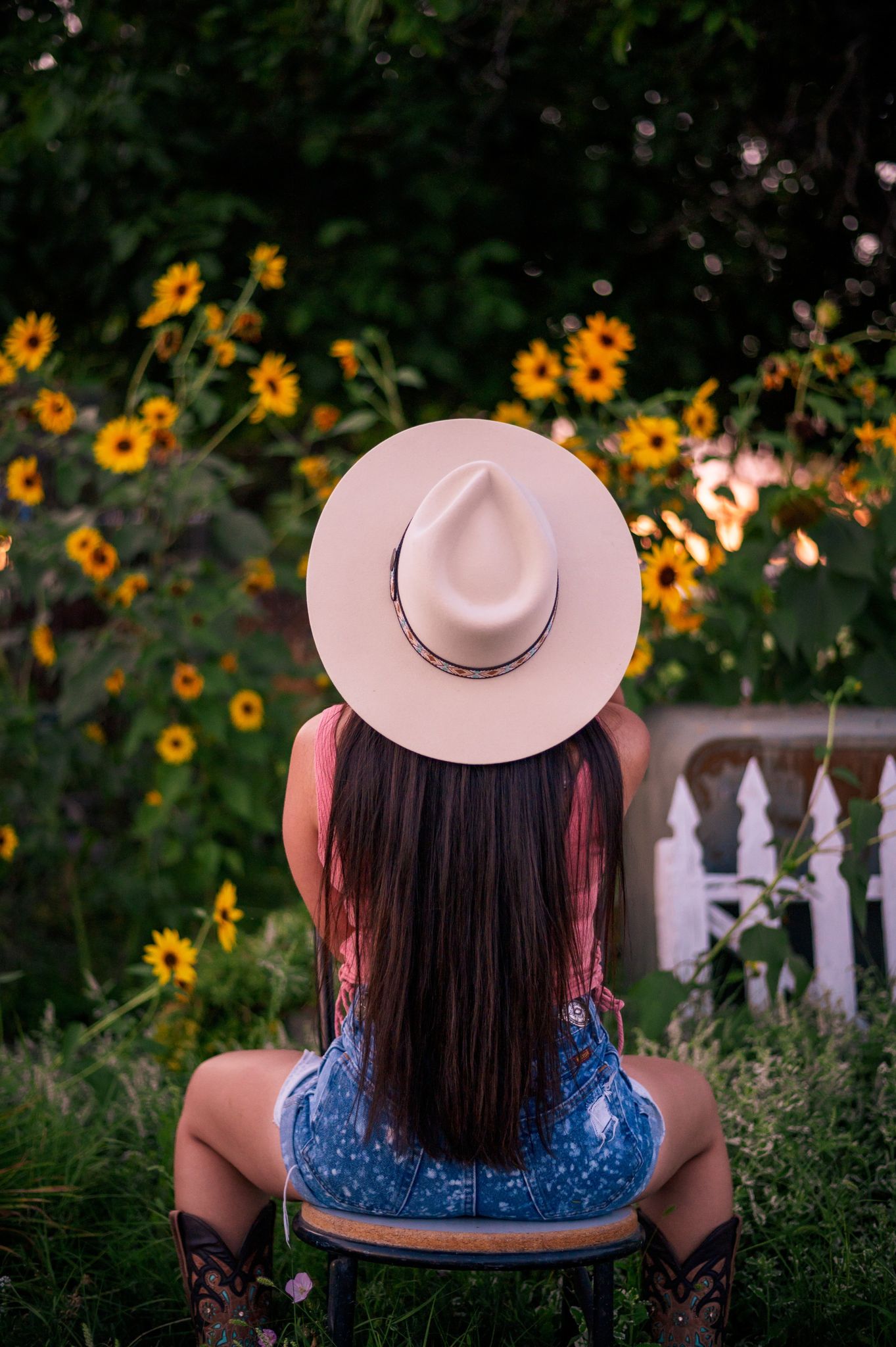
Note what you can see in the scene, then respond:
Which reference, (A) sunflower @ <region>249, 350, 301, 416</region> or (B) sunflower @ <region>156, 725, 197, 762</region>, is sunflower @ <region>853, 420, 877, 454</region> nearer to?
(A) sunflower @ <region>249, 350, 301, 416</region>

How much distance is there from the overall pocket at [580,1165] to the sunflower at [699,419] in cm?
168

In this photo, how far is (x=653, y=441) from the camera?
91.4 inches

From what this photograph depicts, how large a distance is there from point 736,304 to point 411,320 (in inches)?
48.4

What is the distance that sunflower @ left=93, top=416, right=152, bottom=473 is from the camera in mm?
2639

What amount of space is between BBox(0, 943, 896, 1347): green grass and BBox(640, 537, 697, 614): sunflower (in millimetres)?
865

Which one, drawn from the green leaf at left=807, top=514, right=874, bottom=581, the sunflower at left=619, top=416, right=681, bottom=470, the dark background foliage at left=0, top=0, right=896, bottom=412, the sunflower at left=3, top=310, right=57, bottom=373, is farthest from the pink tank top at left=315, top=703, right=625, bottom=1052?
the dark background foliage at left=0, top=0, right=896, bottom=412

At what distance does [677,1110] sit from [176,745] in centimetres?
169

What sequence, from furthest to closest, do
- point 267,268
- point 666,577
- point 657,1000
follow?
1. point 267,268
2. point 666,577
3. point 657,1000

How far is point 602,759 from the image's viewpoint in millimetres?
1313

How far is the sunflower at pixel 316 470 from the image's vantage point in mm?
2760

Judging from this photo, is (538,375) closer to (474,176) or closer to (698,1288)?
(474,176)

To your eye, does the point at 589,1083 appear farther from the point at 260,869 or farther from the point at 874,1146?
the point at 260,869

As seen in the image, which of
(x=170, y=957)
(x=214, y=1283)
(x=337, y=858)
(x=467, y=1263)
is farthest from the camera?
(x=170, y=957)

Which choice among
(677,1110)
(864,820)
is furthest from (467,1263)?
(864,820)
